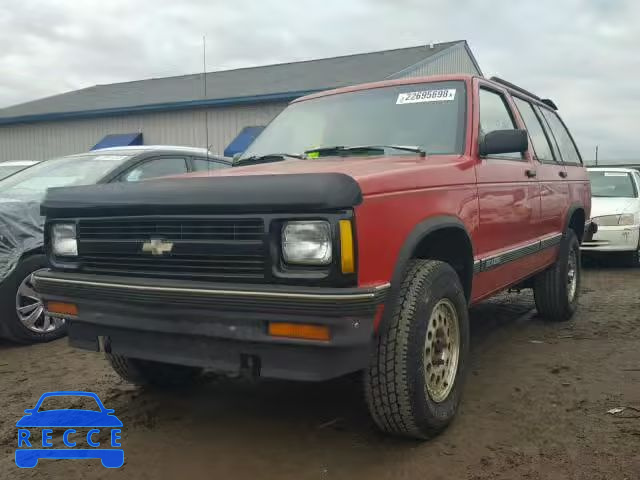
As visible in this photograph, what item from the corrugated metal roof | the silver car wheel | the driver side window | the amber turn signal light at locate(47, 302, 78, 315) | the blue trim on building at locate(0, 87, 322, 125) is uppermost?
the corrugated metal roof

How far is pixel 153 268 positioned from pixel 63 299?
568 millimetres

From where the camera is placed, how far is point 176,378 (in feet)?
12.3

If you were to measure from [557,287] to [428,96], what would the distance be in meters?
2.37

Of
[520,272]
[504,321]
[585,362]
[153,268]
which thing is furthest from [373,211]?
[504,321]

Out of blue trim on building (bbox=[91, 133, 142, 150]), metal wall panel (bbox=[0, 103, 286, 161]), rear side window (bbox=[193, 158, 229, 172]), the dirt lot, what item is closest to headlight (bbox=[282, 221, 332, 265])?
the dirt lot

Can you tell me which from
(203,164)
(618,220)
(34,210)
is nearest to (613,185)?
(618,220)

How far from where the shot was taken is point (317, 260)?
241 cm

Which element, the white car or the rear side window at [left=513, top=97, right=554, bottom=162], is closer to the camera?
the rear side window at [left=513, top=97, right=554, bottom=162]

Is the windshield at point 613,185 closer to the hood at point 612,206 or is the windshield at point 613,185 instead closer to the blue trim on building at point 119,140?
the hood at point 612,206

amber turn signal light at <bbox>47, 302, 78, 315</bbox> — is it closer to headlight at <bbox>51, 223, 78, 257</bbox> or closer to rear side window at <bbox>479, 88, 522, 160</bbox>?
headlight at <bbox>51, 223, 78, 257</bbox>

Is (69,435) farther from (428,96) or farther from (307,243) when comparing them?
(428,96)

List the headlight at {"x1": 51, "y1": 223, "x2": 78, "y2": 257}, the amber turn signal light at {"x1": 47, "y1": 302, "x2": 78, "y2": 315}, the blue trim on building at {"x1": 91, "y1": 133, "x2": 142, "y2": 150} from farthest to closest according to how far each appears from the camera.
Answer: the blue trim on building at {"x1": 91, "y1": 133, "x2": 142, "y2": 150} → the headlight at {"x1": 51, "y1": 223, "x2": 78, "y2": 257} → the amber turn signal light at {"x1": 47, "y1": 302, "x2": 78, "y2": 315}

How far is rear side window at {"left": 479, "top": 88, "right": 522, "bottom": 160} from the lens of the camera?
12.7ft

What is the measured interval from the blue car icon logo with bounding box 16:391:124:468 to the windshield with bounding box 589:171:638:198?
29.0 ft
